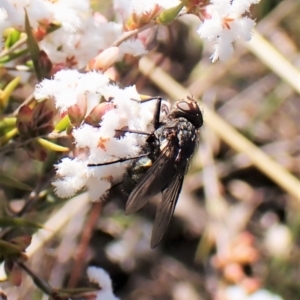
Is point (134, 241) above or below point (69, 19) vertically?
below

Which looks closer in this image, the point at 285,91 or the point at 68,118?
the point at 68,118

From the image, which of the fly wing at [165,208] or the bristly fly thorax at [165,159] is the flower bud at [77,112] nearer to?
the bristly fly thorax at [165,159]

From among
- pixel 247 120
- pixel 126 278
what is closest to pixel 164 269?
pixel 126 278

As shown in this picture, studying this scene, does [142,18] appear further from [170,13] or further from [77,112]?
[77,112]

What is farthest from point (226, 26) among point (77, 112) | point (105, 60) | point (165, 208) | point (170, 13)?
point (165, 208)

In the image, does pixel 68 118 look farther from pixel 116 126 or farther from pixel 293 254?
pixel 293 254

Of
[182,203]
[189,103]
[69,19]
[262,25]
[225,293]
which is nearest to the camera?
[69,19]

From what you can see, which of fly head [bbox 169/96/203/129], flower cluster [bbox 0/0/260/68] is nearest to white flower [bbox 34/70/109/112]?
flower cluster [bbox 0/0/260/68]
